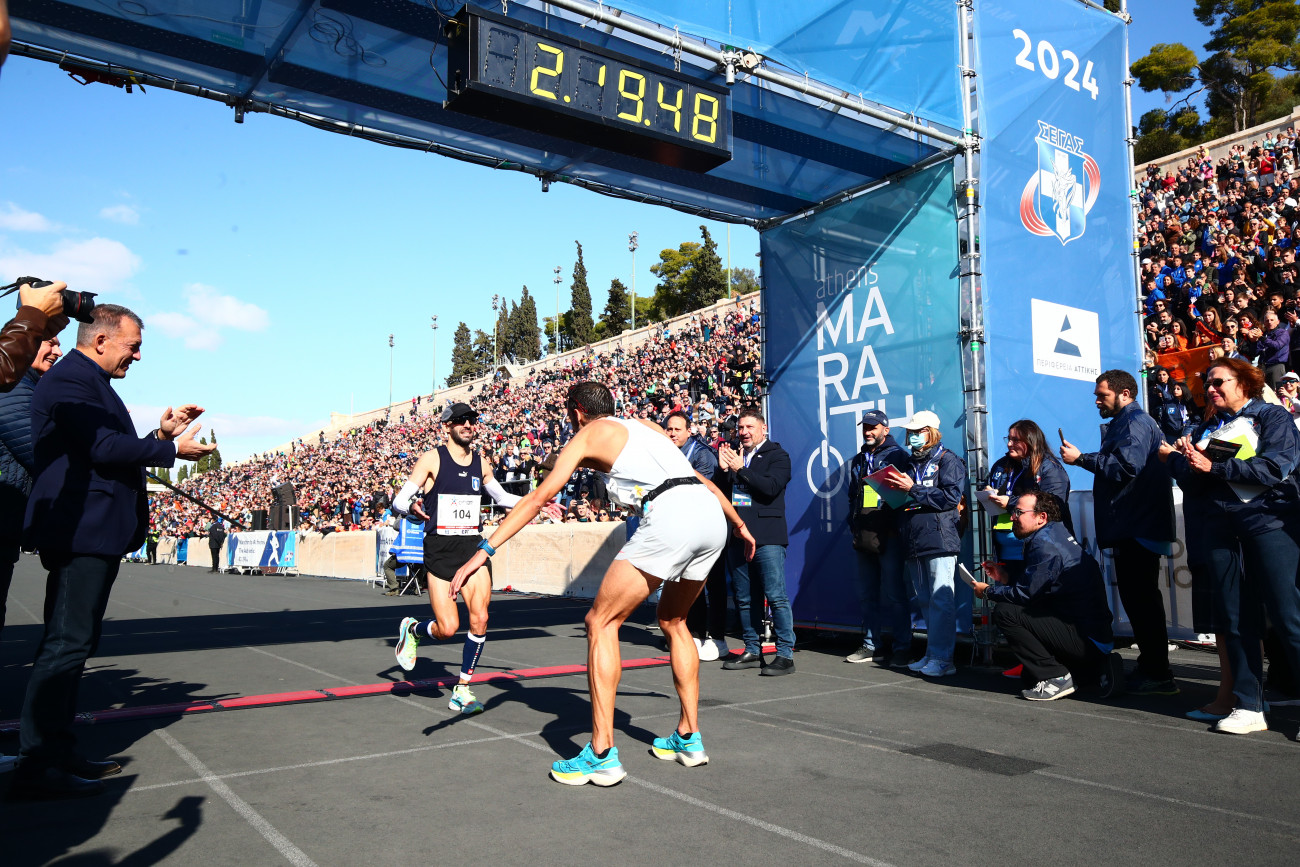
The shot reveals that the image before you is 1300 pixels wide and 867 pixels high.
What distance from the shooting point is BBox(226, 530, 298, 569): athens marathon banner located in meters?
29.9

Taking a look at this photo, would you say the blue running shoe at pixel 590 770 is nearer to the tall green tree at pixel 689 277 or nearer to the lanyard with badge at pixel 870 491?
the lanyard with badge at pixel 870 491

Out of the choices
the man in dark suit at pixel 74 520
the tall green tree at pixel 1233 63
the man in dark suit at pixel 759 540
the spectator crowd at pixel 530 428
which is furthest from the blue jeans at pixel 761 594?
the tall green tree at pixel 1233 63

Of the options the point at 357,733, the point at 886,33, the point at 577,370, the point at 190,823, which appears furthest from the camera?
the point at 577,370

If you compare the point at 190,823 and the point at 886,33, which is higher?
the point at 886,33

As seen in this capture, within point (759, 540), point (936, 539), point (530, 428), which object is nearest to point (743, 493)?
point (759, 540)

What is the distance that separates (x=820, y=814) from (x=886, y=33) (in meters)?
7.06

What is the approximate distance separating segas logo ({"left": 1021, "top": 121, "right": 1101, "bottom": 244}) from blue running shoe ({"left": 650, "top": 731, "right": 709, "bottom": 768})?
638 centimetres

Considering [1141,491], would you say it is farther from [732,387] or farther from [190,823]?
[732,387]

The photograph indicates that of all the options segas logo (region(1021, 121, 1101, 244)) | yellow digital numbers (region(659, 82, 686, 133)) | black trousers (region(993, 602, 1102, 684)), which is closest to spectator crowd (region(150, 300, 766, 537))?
segas logo (region(1021, 121, 1101, 244))

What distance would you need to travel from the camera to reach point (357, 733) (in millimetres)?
5172

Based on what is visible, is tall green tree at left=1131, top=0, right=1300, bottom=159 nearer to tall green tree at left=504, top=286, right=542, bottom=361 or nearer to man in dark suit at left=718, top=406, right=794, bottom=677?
man in dark suit at left=718, top=406, right=794, bottom=677

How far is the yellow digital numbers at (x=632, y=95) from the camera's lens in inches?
266

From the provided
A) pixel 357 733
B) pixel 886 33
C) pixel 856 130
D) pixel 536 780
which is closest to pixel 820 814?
pixel 536 780

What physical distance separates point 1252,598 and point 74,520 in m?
6.16
